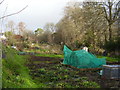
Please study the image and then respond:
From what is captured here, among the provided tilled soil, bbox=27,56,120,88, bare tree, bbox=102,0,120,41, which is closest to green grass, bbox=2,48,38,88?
tilled soil, bbox=27,56,120,88

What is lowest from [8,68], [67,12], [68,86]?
[68,86]

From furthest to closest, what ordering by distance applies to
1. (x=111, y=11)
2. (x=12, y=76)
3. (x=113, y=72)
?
1. (x=111, y=11)
2. (x=113, y=72)
3. (x=12, y=76)

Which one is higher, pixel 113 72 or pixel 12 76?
pixel 12 76

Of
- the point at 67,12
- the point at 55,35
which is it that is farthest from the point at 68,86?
the point at 55,35

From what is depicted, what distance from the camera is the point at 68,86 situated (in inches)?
259

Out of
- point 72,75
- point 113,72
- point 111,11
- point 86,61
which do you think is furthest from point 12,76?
point 111,11

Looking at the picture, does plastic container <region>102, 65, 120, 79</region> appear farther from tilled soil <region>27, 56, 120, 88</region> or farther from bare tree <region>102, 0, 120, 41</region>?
bare tree <region>102, 0, 120, 41</region>

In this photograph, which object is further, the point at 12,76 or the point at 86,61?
the point at 86,61

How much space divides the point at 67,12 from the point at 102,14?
12.2 m

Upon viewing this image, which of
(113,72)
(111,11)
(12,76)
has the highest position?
(111,11)

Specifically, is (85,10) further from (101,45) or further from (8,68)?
(8,68)

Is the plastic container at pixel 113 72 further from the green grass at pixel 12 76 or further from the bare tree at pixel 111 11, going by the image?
the bare tree at pixel 111 11

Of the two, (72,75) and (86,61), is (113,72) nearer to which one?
(72,75)

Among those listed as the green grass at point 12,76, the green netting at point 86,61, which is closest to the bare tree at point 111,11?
the green netting at point 86,61
